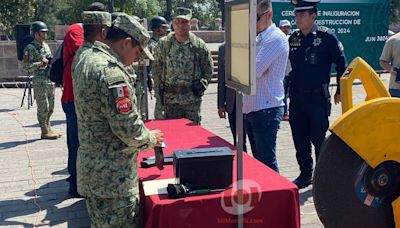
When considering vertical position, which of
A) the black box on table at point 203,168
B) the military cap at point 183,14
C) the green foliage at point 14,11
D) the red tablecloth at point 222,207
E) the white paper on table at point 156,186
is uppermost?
the green foliage at point 14,11

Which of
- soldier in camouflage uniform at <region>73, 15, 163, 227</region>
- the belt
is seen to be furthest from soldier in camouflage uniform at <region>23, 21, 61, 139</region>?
soldier in camouflage uniform at <region>73, 15, 163, 227</region>

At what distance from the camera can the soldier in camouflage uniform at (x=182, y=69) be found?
15.1 ft

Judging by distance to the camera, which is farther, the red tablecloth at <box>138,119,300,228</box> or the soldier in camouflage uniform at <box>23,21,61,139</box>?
the soldier in camouflage uniform at <box>23,21,61,139</box>

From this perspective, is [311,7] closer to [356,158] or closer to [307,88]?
[307,88]

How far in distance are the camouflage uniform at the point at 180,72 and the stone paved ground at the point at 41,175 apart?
1344mm

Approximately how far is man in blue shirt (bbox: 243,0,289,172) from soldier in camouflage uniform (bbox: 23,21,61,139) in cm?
434

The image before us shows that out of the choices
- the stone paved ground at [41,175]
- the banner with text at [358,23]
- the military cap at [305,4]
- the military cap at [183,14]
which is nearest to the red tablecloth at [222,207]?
the stone paved ground at [41,175]

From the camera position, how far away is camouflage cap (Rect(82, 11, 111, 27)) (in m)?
3.12

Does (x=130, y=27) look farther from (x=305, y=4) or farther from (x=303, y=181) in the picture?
(x=303, y=181)

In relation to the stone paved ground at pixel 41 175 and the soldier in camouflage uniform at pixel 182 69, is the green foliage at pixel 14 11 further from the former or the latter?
the soldier in camouflage uniform at pixel 182 69

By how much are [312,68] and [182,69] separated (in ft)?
4.29

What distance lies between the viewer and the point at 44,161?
5.89m

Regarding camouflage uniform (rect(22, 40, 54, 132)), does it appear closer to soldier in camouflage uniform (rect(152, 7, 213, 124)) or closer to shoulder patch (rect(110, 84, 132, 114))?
soldier in camouflage uniform (rect(152, 7, 213, 124))

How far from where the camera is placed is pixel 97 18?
3137 mm
